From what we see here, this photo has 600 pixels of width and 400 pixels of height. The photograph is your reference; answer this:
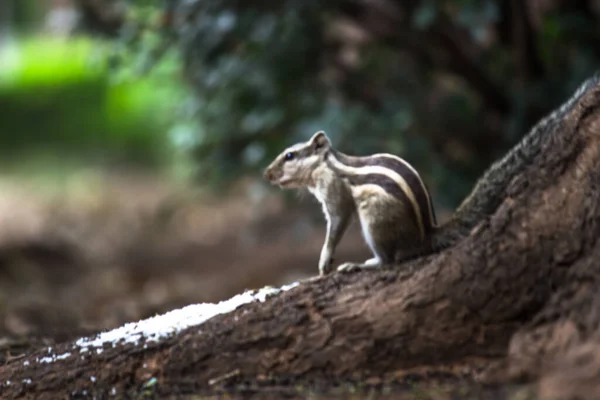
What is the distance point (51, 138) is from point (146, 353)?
1342 centimetres

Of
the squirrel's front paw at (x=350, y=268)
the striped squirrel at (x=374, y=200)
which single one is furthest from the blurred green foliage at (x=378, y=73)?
the squirrel's front paw at (x=350, y=268)

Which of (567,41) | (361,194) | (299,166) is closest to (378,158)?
(361,194)

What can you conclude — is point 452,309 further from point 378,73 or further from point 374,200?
point 378,73

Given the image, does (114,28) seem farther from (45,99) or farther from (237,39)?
(45,99)

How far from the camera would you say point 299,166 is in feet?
11.5

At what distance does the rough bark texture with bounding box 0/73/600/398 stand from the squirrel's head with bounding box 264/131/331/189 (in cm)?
57

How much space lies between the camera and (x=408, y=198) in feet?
10.0

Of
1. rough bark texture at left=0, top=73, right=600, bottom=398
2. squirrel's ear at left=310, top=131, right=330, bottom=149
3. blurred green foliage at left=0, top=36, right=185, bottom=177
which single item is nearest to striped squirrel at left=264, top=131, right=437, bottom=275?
squirrel's ear at left=310, top=131, right=330, bottom=149

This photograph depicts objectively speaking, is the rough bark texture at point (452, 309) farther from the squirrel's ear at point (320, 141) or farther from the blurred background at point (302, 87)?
the blurred background at point (302, 87)

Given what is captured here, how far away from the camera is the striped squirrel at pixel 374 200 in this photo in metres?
3.07

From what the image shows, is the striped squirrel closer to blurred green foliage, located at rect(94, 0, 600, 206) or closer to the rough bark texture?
→ the rough bark texture

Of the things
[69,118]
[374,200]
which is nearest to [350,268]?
[374,200]

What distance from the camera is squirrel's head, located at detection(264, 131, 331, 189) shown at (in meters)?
3.47

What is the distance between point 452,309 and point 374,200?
0.54 metres
